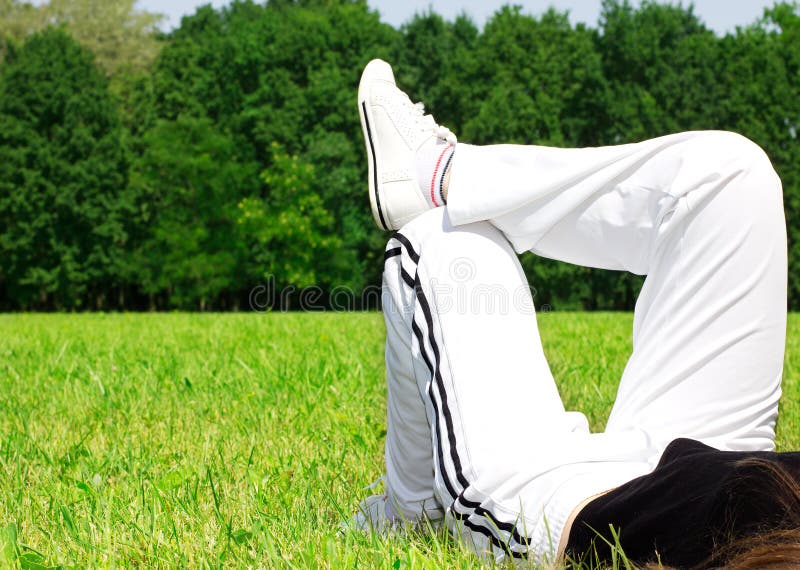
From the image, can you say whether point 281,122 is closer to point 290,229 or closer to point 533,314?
point 290,229

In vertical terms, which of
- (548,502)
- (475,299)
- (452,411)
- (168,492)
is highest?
(475,299)

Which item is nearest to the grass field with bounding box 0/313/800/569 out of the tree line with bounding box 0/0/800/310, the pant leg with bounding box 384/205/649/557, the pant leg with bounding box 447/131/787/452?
the pant leg with bounding box 384/205/649/557

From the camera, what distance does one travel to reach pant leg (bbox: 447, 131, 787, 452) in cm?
175

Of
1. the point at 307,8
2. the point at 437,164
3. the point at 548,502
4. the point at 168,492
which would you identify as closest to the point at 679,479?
the point at 548,502

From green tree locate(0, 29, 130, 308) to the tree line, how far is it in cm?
7

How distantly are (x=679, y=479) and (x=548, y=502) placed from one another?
28cm

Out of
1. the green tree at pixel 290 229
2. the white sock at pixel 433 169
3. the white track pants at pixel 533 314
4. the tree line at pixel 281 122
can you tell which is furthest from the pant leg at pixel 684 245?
the green tree at pixel 290 229

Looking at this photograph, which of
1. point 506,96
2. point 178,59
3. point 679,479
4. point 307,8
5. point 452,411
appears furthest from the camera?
point 307,8

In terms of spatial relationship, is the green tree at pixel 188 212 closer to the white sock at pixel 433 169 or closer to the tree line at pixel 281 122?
the tree line at pixel 281 122

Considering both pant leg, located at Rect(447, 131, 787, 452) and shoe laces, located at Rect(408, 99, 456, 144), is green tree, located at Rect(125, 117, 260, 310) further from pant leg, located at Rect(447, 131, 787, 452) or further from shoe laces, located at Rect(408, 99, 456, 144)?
pant leg, located at Rect(447, 131, 787, 452)

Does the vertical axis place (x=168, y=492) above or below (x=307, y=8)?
below

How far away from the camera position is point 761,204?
1.77 meters

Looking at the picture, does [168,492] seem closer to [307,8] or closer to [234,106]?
[234,106]

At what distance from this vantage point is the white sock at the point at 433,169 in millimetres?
2021
